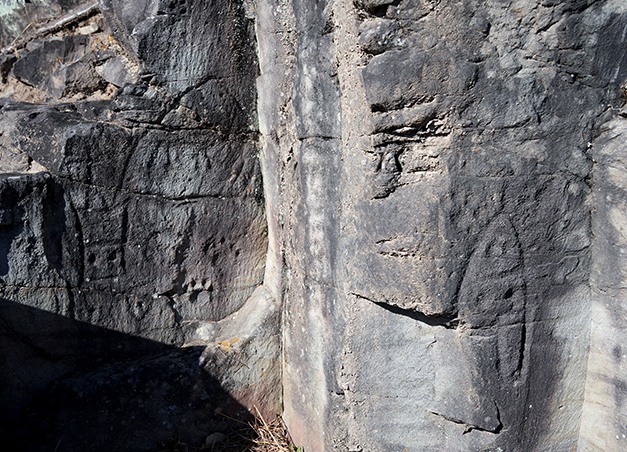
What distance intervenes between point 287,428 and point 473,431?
1177mm

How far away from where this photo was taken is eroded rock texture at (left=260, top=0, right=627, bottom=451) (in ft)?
4.80

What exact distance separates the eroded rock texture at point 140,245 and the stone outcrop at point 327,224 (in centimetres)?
1

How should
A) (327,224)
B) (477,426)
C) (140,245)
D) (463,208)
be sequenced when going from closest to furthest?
(463,208) < (477,426) < (327,224) < (140,245)

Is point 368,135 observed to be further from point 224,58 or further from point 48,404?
point 48,404

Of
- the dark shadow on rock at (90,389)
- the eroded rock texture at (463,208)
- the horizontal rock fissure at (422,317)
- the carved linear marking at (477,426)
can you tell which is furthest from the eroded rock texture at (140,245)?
the carved linear marking at (477,426)

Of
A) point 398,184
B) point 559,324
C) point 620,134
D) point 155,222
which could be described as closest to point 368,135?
point 398,184

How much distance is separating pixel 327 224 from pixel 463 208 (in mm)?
619

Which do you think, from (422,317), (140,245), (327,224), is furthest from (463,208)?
(140,245)

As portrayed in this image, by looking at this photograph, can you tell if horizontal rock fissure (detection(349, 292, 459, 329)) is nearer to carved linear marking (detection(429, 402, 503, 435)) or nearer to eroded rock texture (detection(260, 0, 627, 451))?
eroded rock texture (detection(260, 0, 627, 451))

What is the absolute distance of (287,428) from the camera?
2.54 m

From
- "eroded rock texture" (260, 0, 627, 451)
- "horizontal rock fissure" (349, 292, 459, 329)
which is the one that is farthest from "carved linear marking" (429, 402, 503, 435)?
"horizontal rock fissure" (349, 292, 459, 329)

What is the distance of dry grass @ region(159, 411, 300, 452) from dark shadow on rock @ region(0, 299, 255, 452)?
0.05m

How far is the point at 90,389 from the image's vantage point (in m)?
2.25

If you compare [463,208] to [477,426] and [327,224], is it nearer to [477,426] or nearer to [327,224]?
[327,224]
